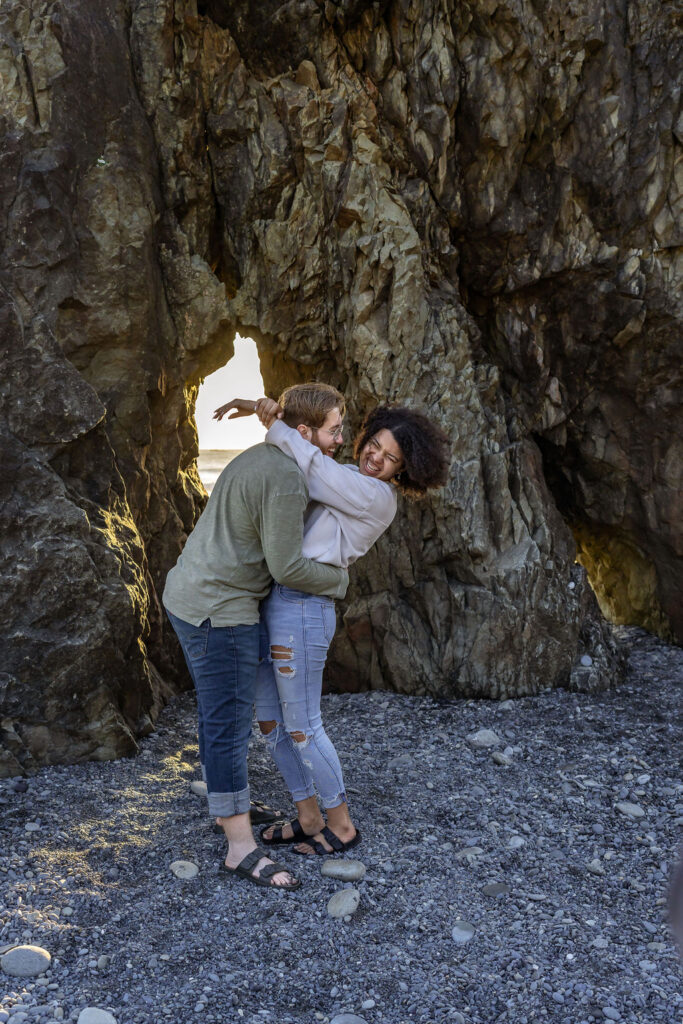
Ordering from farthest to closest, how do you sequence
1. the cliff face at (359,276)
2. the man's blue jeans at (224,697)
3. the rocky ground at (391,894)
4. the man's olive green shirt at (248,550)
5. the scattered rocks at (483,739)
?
the scattered rocks at (483,739) < the cliff face at (359,276) < the man's blue jeans at (224,697) < the man's olive green shirt at (248,550) < the rocky ground at (391,894)

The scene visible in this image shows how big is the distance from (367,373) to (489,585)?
182 cm

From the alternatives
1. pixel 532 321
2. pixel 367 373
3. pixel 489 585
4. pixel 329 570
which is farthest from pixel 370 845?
pixel 532 321

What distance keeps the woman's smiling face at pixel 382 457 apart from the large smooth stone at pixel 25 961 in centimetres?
226

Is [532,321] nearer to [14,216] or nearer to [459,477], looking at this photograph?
[459,477]

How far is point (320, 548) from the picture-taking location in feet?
11.4

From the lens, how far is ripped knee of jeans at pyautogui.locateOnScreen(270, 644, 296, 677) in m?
3.49

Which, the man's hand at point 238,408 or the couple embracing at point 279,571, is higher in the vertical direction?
the man's hand at point 238,408

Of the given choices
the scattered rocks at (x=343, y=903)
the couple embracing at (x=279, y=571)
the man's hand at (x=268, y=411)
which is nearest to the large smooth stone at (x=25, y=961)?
the couple embracing at (x=279, y=571)

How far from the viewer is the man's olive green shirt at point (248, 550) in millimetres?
3285

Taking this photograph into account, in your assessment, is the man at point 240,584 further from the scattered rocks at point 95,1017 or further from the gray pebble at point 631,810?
the gray pebble at point 631,810

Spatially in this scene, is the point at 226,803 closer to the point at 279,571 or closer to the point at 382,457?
the point at 279,571

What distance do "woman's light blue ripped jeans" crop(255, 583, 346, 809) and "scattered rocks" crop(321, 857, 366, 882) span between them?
0.25 m

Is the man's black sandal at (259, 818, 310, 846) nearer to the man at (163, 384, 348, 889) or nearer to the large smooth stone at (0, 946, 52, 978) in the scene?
the man at (163, 384, 348, 889)

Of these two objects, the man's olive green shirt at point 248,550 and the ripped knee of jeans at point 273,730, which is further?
the ripped knee of jeans at point 273,730
